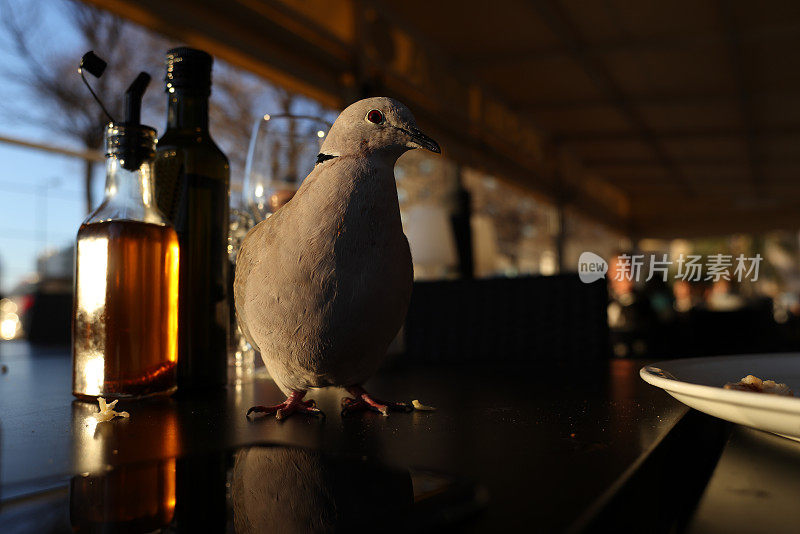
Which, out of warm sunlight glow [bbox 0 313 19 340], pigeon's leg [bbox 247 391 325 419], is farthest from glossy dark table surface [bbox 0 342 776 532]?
warm sunlight glow [bbox 0 313 19 340]

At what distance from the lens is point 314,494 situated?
11.1 inches

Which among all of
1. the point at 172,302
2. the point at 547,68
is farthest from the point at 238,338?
the point at 547,68

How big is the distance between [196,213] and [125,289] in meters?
0.13

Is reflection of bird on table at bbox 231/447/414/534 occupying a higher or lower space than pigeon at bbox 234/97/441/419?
lower

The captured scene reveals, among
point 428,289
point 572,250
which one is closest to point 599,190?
point 572,250

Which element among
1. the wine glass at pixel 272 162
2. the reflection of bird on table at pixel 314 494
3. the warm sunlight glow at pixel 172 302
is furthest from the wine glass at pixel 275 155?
A: the reflection of bird on table at pixel 314 494

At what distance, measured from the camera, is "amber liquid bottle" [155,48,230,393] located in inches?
25.3

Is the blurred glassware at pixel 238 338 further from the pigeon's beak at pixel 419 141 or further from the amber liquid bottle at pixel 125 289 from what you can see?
the pigeon's beak at pixel 419 141

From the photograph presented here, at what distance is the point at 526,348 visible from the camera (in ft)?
3.47

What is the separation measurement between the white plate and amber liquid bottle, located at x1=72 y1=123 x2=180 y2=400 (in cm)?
43

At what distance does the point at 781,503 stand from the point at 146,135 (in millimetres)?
574

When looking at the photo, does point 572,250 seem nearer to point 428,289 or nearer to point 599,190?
point 599,190

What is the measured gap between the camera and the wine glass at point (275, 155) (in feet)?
2.35

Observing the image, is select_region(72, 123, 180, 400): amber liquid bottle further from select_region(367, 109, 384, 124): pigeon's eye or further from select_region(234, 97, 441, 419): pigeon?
select_region(367, 109, 384, 124): pigeon's eye
